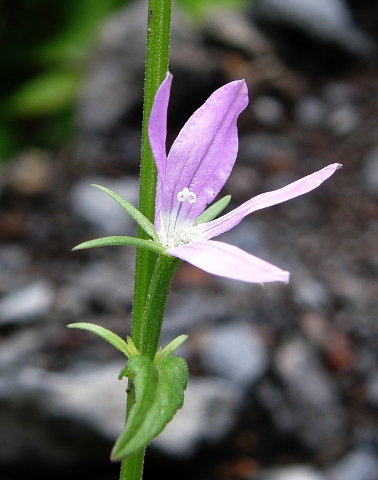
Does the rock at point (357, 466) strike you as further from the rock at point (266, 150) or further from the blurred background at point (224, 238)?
the rock at point (266, 150)

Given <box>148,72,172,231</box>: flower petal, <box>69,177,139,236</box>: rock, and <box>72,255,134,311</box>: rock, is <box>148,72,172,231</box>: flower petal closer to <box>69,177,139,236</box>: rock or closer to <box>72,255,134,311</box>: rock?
<box>72,255,134,311</box>: rock

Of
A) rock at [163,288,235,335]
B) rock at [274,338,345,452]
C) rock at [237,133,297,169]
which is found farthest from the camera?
rock at [237,133,297,169]

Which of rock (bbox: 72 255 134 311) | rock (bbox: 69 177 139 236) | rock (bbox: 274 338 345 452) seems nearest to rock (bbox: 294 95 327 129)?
rock (bbox: 69 177 139 236)

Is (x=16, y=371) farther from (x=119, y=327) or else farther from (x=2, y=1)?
(x=2, y=1)

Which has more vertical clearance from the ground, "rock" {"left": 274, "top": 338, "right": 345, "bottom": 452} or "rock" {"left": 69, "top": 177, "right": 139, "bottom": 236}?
"rock" {"left": 69, "top": 177, "right": 139, "bottom": 236}

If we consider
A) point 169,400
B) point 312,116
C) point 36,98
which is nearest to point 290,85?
point 312,116

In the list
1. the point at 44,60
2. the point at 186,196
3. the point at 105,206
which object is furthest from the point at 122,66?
the point at 186,196

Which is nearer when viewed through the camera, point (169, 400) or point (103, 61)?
point (169, 400)
